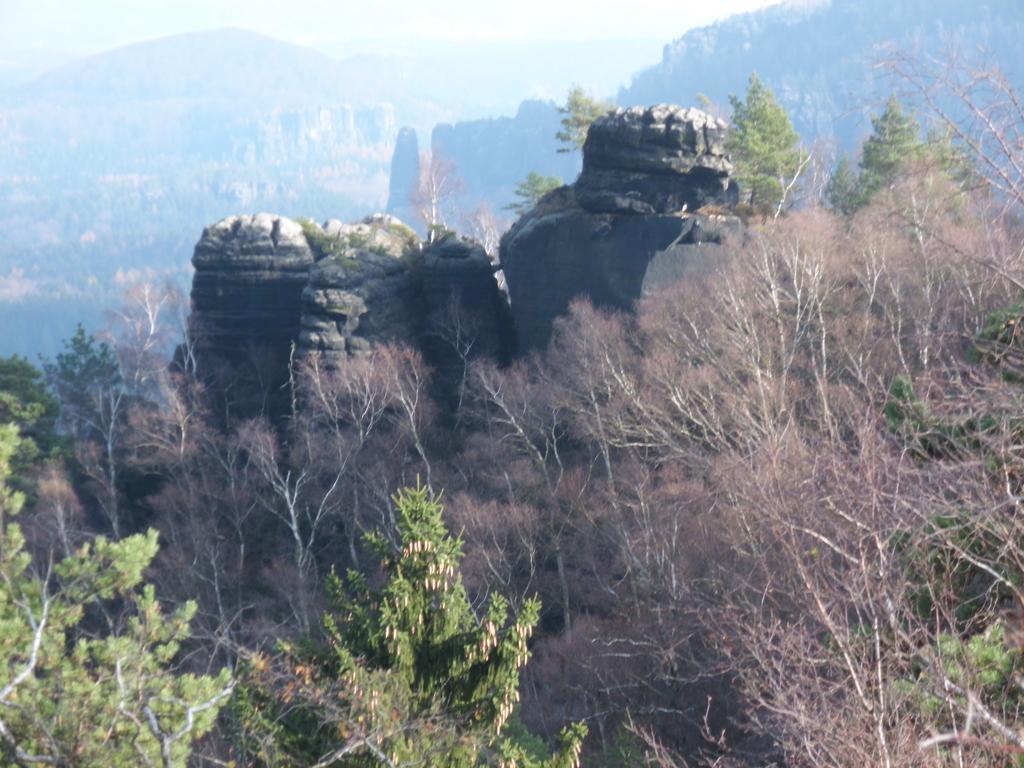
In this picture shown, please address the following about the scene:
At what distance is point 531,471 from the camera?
24.7 metres

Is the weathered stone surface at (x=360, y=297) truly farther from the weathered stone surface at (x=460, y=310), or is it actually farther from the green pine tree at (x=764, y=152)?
the green pine tree at (x=764, y=152)

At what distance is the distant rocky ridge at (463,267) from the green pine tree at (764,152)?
13.5ft

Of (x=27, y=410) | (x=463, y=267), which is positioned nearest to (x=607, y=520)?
(x=463, y=267)

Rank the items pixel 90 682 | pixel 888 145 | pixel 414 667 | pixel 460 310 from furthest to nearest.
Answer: pixel 888 145
pixel 460 310
pixel 414 667
pixel 90 682

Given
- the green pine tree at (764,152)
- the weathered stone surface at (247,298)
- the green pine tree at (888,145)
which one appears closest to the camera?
the weathered stone surface at (247,298)

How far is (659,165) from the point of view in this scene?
29297 mm

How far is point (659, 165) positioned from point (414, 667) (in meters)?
21.6

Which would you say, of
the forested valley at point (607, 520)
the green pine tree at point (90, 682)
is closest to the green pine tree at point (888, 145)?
the forested valley at point (607, 520)

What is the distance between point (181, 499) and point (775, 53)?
162004mm

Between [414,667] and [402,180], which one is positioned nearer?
[414,667]

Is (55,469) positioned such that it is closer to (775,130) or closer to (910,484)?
(775,130)

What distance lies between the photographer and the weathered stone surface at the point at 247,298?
32.9 meters

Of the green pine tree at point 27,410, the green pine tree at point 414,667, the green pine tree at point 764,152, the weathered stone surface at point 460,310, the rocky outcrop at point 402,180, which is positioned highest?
the green pine tree at point 764,152

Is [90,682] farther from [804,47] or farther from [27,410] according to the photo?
[804,47]
